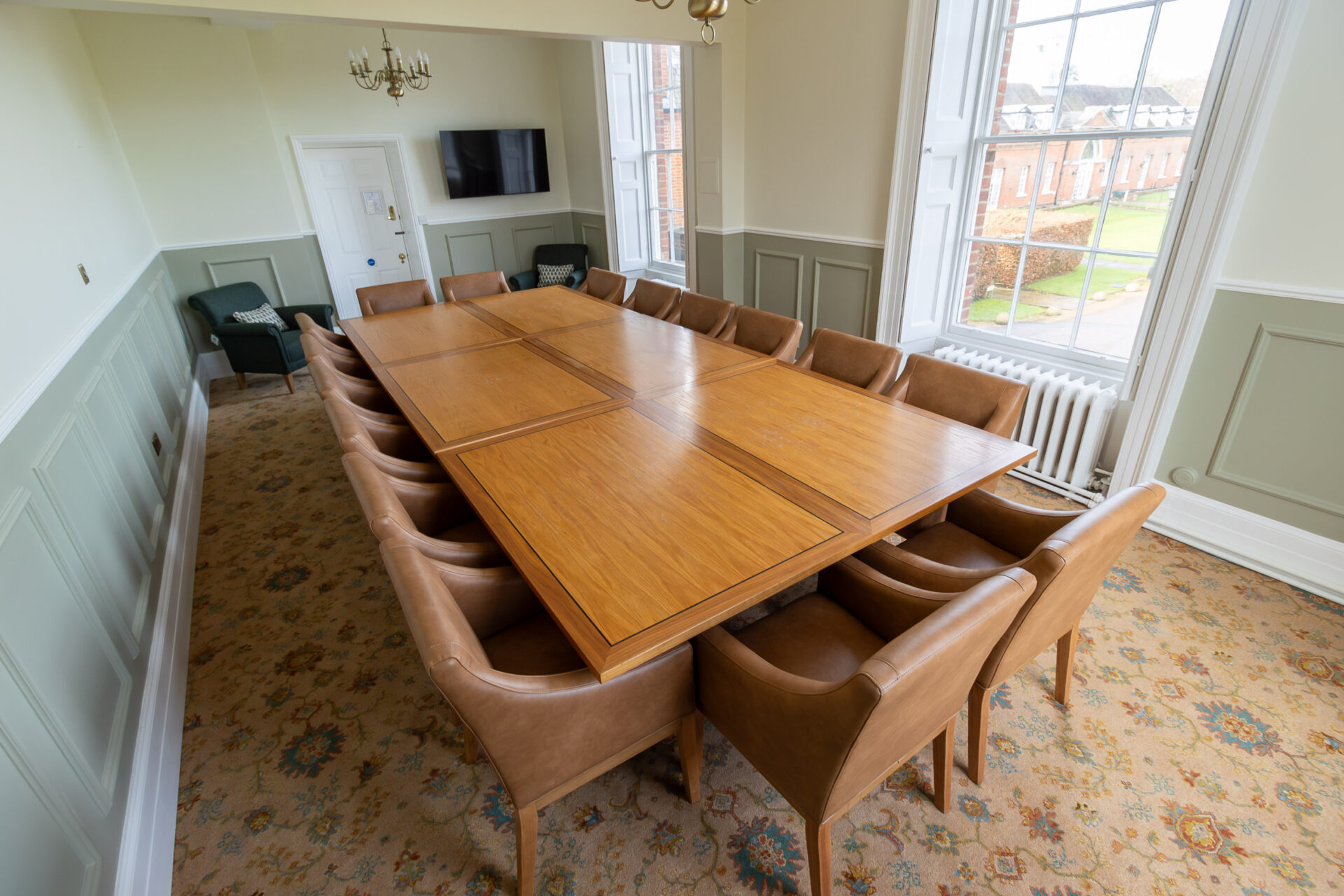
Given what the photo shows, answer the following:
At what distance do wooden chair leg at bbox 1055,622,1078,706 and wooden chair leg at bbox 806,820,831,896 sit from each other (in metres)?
1.06

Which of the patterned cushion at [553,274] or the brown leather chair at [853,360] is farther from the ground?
the brown leather chair at [853,360]

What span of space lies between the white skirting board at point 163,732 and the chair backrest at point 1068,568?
2.17 meters

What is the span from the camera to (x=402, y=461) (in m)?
2.12

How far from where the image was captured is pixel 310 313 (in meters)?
5.19

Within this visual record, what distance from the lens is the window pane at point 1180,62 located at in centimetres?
249

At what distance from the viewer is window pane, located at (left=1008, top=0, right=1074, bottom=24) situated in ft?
9.62

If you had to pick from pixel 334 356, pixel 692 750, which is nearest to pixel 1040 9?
pixel 692 750

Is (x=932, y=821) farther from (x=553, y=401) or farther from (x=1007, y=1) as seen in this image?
(x=1007, y=1)

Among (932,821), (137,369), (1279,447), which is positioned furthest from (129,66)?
(1279,447)

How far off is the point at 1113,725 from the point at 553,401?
2.20 meters

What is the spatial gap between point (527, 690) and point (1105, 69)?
11.9ft

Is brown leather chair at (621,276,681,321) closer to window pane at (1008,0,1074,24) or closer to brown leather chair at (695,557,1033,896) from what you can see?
window pane at (1008,0,1074,24)

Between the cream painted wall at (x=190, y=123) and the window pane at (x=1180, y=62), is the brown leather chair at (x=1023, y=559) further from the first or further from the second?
the cream painted wall at (x=190, y=123)

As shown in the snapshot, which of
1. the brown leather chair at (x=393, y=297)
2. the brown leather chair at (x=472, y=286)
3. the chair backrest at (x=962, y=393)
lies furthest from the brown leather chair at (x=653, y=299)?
the chair backrest at (x=962, y=393)
